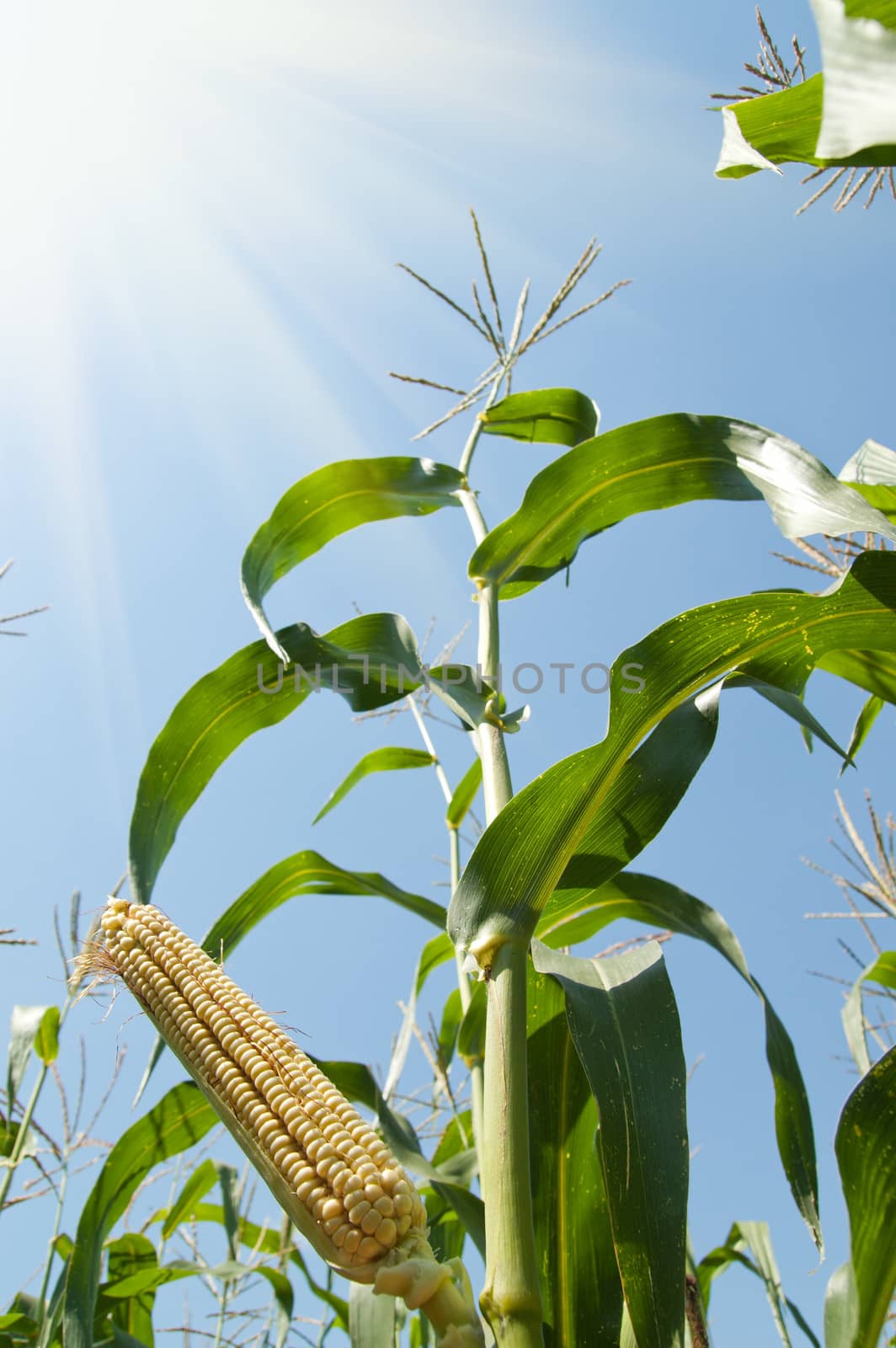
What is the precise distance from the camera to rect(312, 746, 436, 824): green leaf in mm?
2135

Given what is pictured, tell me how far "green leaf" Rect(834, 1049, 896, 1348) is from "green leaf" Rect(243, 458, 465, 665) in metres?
1.24

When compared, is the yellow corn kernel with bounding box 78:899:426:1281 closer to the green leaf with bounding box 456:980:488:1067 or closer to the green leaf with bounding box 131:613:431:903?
the green leaf with bounding box 131:613:431:903

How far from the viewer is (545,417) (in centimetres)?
221

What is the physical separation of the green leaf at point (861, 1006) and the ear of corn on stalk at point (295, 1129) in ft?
3.32

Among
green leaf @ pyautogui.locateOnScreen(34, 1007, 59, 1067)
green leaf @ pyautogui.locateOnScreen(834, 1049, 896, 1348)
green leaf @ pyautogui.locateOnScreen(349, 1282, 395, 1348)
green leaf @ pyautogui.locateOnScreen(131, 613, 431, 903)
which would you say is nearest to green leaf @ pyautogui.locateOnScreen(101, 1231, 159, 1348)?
green leaf @ pyautogui.locateOnScreen(34, 1007, 59, 1067)

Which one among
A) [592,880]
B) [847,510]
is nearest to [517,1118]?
[592,880]

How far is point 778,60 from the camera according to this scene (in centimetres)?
149

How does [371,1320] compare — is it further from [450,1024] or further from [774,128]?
[774,128]

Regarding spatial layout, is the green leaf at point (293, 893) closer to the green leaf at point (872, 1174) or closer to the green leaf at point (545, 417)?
the green leaf at point (872, 1174)

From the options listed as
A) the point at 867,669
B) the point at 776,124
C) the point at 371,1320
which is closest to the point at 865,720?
the point at 867,669

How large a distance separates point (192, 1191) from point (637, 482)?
5.84 ft

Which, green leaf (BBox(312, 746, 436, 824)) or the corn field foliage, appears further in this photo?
green leaf (BBox(312, 746, 436, 824))

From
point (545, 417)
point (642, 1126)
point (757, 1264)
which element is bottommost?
point (757, 1264)

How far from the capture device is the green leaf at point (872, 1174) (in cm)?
100
